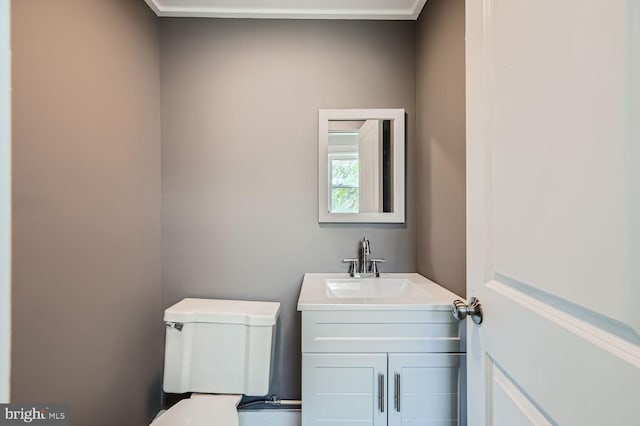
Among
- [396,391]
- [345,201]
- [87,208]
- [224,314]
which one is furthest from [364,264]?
[87,208]

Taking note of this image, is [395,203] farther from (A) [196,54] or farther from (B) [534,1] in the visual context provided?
(A) [196,54]

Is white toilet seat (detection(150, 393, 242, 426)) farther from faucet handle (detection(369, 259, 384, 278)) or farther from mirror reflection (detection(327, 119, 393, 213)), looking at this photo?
mirror reflection (detection(327, 119, 393, 213))

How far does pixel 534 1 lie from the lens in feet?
1.85

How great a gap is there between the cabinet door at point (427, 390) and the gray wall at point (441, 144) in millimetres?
294

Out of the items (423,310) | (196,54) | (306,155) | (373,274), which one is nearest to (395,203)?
(373,274)

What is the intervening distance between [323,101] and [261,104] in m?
0.36

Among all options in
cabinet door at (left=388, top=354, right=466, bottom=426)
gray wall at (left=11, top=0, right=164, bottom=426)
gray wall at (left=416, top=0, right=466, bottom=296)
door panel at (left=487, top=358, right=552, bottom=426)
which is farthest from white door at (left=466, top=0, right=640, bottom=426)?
gray wall at (left=11, top=0, right=164, bottom=426)

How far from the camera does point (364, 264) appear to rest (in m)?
1.67

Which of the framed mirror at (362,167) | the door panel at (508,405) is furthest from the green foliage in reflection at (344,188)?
the door panel at (508,405)

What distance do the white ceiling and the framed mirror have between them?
529 millimetres

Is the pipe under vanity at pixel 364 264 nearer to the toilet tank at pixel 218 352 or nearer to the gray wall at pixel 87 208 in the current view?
the toilet tank at pixel 218 352

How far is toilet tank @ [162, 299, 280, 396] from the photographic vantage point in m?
1.38

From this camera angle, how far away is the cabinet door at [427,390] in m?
1.11
